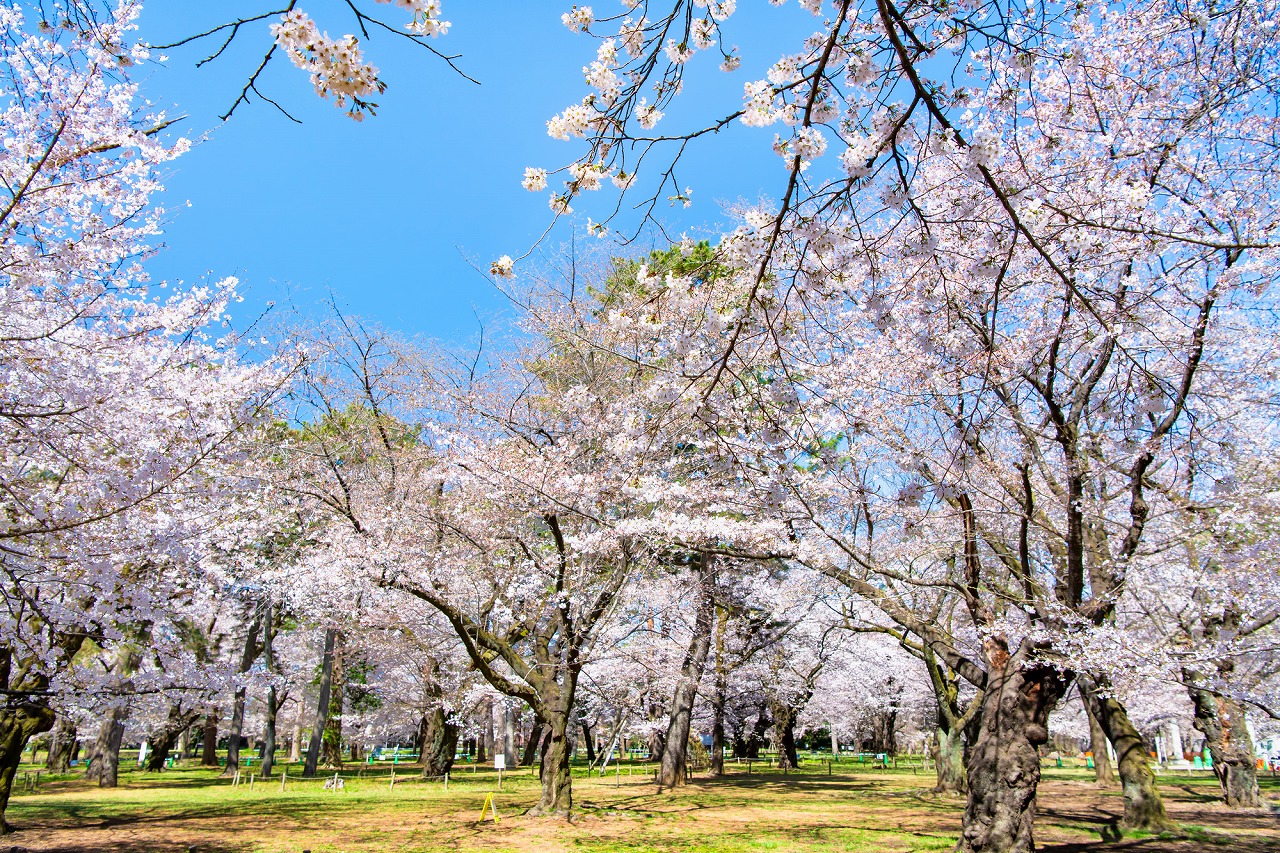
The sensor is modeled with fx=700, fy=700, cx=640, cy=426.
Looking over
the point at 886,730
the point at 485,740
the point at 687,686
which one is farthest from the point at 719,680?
Result: the point at 485,740

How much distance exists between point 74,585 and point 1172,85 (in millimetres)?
9481

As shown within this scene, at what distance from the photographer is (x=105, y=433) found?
513 cm

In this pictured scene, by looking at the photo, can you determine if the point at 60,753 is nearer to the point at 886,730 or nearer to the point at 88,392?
the point at 88,392

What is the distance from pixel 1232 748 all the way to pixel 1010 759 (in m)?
9.59

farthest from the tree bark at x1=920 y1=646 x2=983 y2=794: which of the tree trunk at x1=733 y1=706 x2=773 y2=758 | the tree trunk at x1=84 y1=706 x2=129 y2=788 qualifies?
the tree trunk at x1=84 y1=706 x2=129 y2=788

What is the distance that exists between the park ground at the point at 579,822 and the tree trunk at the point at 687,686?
628mm

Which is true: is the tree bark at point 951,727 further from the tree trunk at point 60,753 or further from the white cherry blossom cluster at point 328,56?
the tree trunk at point 60,753

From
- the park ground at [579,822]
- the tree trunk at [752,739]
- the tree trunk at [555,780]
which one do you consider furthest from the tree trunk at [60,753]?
the tree trunk at [752,739]

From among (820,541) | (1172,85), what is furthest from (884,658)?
(1172,85)

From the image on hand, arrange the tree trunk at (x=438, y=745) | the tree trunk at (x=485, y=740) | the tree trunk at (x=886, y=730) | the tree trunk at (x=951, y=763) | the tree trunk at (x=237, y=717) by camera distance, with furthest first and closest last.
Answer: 1. the tree trunk at (x=886, y=730)
2. the tree trunk at (x=485, y=740)
3. the tree trunk at (x=237, y=717)
4. the tree trunk at (x=438, y=745)
5. the tree trunk at (x=951, y=763)

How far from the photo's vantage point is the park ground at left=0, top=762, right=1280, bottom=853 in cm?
833

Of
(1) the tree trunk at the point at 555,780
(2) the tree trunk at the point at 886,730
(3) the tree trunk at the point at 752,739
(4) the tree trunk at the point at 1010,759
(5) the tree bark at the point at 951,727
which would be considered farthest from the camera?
(2) the tree trunk at the point at 886,730

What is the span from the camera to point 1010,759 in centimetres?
664

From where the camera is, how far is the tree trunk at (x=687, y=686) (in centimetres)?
1647
